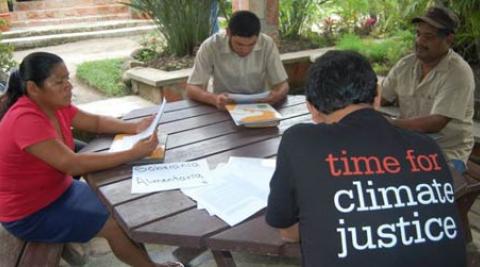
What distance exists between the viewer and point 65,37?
803cm

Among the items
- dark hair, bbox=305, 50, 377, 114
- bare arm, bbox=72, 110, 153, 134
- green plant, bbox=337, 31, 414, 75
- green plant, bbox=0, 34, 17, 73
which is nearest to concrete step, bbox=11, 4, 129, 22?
green plant, bbox=0, 34, 17, 73

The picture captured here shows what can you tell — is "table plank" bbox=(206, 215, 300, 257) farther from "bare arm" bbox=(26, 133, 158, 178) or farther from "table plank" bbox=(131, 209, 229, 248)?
"bare arm" bbox=(26, 133, 158, 178)

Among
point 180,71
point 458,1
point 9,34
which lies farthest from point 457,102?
point 9,34

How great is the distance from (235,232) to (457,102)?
1.42 meters

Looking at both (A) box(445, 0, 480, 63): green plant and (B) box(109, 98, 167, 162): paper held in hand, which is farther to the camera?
(A) box(445, 0, 480, 63): green plant

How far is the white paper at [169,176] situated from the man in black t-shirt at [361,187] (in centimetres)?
52

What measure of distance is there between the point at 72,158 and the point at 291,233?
0.94 metres

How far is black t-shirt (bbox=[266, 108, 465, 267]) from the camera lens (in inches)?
43.9

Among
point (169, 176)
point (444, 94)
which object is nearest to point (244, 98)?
point (169, 176)

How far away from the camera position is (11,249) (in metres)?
1.87

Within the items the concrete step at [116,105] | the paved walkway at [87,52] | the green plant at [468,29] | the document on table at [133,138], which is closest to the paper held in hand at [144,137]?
the document on table at [133,138]

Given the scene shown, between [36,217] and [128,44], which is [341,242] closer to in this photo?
[36,217]

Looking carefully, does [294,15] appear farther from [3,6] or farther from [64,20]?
[3,6]

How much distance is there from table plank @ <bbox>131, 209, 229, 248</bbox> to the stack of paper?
0.05 metres
